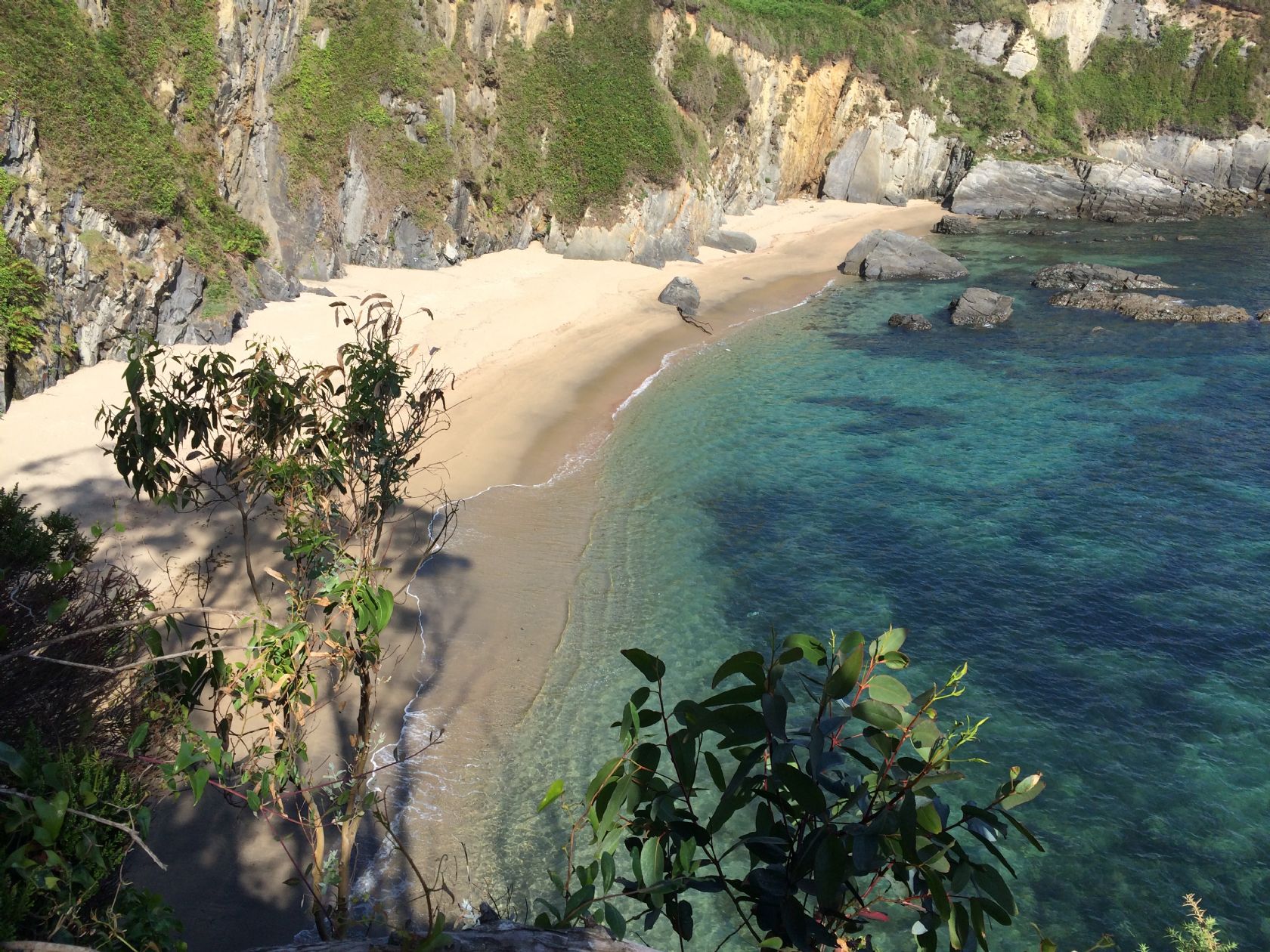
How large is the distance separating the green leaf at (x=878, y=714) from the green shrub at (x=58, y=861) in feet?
9.21

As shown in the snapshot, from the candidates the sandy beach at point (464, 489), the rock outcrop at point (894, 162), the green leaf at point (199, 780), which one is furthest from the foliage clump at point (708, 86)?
the green leaf at point (199, 780)

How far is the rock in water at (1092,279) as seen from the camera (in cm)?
3706

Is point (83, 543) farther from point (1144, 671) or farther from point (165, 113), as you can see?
point (165, 113)

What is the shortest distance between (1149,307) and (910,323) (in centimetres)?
977

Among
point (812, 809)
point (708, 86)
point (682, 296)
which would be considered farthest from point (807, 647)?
point (708, 86)

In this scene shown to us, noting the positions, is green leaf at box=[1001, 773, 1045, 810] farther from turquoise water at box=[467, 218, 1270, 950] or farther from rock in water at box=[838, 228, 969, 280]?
rock in water at box=[838, 228, 969, 280]

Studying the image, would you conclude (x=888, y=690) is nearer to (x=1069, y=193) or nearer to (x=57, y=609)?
(x=57, y=609)

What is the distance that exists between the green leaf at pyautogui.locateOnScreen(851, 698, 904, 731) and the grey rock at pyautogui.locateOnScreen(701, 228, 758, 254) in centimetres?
4142

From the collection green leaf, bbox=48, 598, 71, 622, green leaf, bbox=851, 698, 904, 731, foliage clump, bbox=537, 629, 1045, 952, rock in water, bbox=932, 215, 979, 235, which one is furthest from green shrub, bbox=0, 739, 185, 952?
rock in water, bbox=932, 215, 979, 235

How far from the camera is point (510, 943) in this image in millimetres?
3516

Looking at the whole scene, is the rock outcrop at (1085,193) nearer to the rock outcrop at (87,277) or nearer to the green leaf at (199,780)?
the rock outcrop at (87,277)

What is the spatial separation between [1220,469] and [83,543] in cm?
2255

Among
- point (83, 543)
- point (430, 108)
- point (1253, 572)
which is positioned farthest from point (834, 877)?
point (430, 108)

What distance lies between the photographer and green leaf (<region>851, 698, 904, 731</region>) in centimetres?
276
